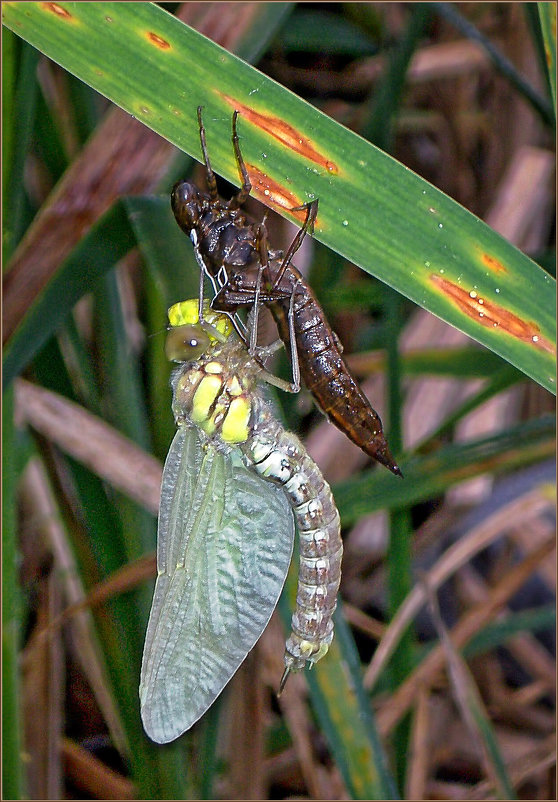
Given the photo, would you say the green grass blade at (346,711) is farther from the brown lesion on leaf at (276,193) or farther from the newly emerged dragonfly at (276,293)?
the brown lesion on leaf at (276,193)

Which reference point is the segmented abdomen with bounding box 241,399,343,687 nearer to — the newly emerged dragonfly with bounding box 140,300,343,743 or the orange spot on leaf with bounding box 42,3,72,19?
the newly emerged dragonfly with bounding box 140,300,343,743

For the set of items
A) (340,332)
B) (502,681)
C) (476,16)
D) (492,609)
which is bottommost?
(502,681)

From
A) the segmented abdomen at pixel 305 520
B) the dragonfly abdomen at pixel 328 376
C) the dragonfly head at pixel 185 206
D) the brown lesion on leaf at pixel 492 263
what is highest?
the brown lesion on leaf at pixel 492 263

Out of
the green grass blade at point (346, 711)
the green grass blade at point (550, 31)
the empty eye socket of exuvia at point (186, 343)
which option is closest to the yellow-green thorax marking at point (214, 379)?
the empty eye socket of exuvia at point (186, 343)

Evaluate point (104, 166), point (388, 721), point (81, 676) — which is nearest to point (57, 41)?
point (104, 166)

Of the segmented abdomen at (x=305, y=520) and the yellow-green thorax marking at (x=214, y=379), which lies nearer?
the segmented abdomen at (x=305, y=520)

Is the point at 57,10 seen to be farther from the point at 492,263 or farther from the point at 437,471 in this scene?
the point at 437,471

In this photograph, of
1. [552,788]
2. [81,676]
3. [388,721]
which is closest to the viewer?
[388,721]

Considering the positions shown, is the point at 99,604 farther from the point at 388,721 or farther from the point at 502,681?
the point at 502,681
